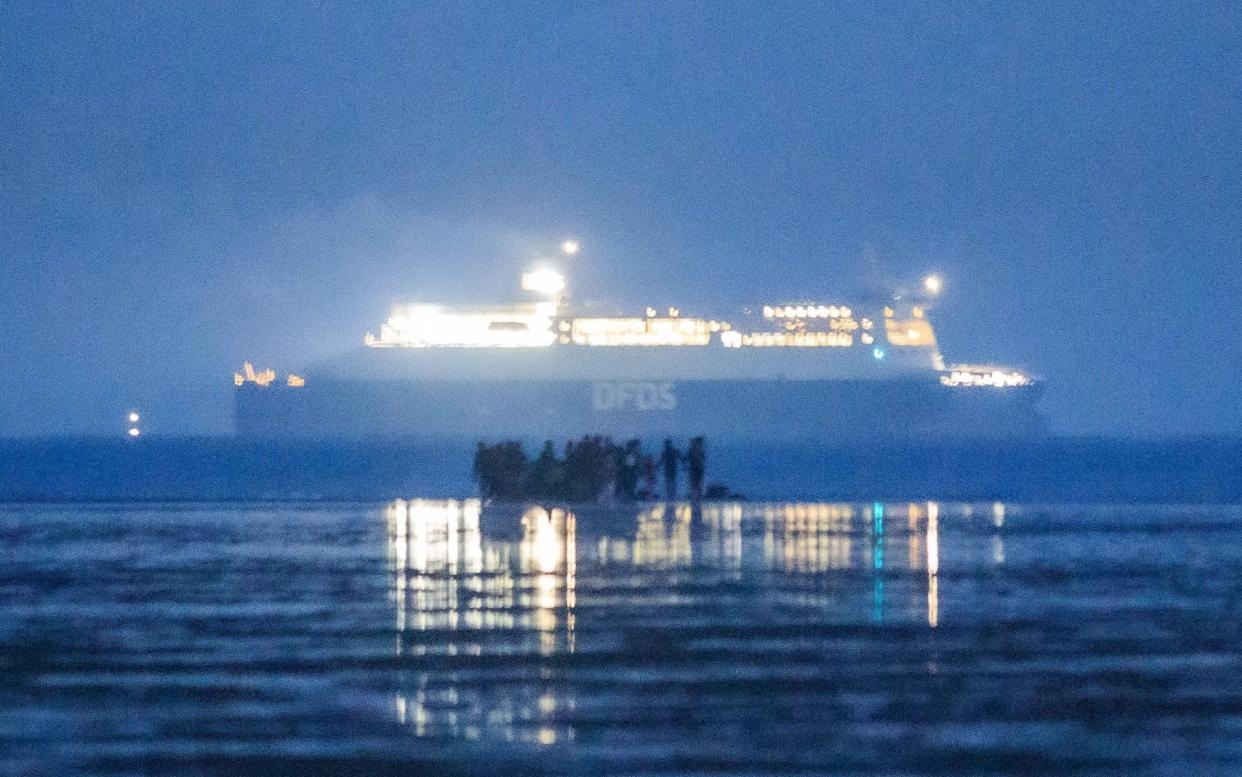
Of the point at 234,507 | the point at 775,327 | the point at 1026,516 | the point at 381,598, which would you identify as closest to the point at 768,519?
the point at 1026,516

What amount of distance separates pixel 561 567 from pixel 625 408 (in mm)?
80997

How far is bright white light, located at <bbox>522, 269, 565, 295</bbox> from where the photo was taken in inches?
3893

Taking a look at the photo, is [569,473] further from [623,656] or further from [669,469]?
[623,656]

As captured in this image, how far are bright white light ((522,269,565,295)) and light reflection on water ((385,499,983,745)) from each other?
73.5 metres

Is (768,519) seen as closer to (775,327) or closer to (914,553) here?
(914,553)

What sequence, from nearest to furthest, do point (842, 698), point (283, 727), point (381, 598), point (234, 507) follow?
1. point (283, 727)
2. point (842, 698)
3. point (381, 598)
4. point (234, 507)

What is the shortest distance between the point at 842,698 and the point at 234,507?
1824cm

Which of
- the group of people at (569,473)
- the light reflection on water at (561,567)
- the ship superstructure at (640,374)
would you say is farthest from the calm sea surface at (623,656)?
the ship superstructure at (640,374)

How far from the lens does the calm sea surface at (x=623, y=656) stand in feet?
23.0

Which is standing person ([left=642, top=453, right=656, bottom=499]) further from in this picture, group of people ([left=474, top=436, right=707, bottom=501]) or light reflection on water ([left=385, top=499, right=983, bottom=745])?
light reflection on water ([left=385, top=499, right=983, bottom=745])

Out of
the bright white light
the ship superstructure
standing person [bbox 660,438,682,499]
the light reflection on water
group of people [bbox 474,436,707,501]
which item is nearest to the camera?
the light reflection on water

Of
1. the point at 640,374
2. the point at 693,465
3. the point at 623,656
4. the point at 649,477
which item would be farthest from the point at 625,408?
the point at 623,656

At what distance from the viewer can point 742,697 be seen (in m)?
8.24

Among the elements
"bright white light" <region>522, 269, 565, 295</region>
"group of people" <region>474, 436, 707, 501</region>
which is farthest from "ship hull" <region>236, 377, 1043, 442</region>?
"group of people" <region>474, 436, 707, 501</region>
